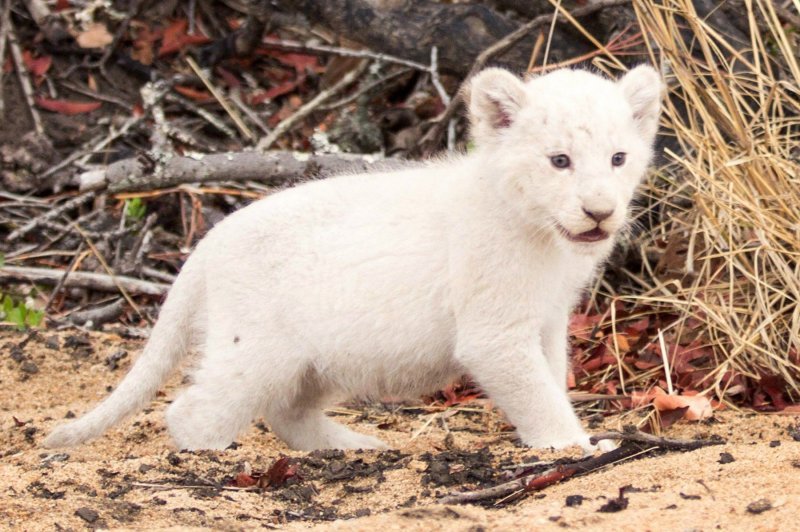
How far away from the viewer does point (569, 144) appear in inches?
171

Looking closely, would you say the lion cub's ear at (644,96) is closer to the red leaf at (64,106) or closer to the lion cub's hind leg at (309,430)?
the lion cub's hind leg at (309,430)

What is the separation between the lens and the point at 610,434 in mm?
4070

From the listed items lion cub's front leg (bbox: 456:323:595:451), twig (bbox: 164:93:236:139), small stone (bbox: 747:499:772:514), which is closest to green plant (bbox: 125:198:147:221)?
twig (bbox: 164:93:236:139)

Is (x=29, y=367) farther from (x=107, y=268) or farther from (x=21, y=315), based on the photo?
(x=107, y=268)

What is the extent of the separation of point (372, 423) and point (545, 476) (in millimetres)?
2106

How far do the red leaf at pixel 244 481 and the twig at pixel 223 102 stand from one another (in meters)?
4.08

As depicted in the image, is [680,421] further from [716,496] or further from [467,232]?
[716,496]

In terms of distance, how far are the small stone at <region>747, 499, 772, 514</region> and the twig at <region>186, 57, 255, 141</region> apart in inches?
207

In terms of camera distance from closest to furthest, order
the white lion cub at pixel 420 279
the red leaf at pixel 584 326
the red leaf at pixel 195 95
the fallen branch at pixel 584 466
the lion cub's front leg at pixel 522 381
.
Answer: the fallen branch at pixel 584 466
the white lion cub at pixel 420 279
the lion cub's front leg at pixel 522 381
the red leaf at pixel 584 326
the red leaf at pixel 195 95

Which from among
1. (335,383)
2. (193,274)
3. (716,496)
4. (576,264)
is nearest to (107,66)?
(193,274)

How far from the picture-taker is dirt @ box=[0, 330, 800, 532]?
133 inches

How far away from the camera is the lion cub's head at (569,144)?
4.30 metres

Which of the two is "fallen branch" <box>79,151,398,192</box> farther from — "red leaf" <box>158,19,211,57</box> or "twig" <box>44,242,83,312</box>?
"red leaf" <box>158,19,211,57</box>

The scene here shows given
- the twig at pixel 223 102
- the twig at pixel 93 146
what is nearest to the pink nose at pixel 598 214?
the twig at pixel 223 102
